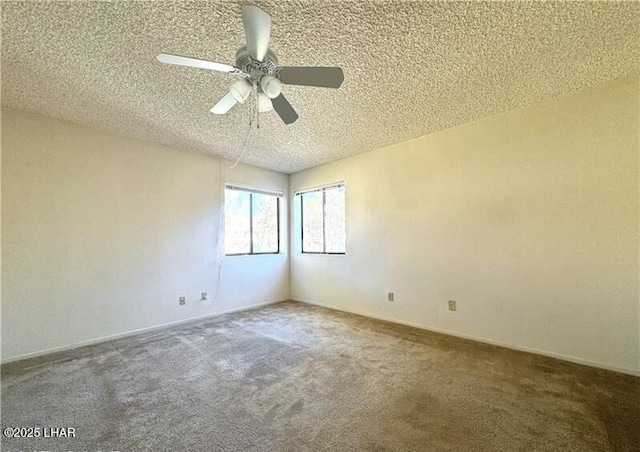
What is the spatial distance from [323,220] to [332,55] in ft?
9.88

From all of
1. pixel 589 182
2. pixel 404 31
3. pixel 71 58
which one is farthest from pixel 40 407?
pixel 589 182

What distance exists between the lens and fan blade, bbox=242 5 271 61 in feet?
4.34

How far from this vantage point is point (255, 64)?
1.70 m

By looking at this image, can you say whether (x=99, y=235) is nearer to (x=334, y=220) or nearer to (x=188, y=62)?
(x=188, y=62)

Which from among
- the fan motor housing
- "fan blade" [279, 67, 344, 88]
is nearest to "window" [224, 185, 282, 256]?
the fan motor housing

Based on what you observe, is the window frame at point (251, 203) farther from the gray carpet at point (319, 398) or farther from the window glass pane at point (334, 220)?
the gray carpet at point (319, 398)

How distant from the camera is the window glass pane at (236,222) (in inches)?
170

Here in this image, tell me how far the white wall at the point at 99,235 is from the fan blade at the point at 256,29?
8.81 ft

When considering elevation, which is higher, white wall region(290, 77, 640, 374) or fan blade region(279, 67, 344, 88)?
fan blade region(279, 67, 344, 88)

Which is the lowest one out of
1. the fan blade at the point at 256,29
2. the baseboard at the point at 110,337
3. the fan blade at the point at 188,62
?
the baseboard at the point at 110,337

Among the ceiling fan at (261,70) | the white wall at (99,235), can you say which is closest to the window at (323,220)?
the white wall at (99,235)

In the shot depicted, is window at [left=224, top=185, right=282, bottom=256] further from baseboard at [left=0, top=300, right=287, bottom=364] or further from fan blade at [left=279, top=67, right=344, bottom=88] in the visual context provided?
fan blade at [left=279, top=67, right=344, bottom=88]

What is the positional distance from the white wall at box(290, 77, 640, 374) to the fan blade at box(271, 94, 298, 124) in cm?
208

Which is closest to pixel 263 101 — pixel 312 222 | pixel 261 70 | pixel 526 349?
pixel 261 70
